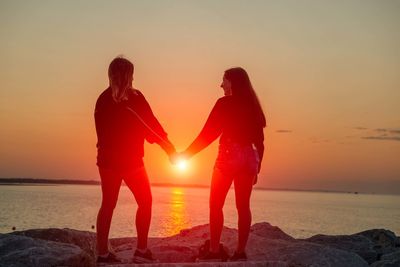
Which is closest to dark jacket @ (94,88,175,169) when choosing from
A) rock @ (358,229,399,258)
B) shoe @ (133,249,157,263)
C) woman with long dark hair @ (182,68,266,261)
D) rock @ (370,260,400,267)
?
woman with long dark hair @ (182,68,266,261)

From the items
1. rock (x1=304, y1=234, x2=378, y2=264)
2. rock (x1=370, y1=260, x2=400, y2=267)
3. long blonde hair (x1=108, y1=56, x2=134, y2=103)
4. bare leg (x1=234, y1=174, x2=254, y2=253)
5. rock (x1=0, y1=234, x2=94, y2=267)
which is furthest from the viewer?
rock (x1=304, y1=234, x2=378, y2=264)

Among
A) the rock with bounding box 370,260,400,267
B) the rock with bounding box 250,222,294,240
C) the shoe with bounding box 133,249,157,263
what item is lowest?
the shoe with bounding box 133,249,157,263

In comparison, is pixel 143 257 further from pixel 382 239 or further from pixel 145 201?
pixel 382 239

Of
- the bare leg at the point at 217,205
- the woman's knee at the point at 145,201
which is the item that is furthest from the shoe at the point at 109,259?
the bare leg at the point at 217,205

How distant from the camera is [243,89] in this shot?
858cm

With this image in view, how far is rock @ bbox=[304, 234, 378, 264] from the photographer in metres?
11.4

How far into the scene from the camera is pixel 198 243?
1131cm

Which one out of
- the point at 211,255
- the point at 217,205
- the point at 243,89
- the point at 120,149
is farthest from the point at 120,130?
the point at 211,255

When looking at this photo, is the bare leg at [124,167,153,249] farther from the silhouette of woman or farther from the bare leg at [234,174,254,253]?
the bare leg at [234,174,254,253]

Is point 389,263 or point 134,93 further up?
point 134,93

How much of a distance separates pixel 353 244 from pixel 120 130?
6.36 metres

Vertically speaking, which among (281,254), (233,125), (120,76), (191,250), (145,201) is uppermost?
(120,76)

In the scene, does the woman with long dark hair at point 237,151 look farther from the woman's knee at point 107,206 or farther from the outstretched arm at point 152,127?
the woman's knee at point 107,206

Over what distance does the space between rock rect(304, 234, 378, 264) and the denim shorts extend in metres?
4.15
